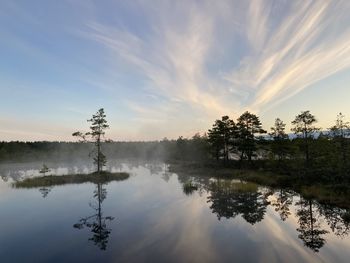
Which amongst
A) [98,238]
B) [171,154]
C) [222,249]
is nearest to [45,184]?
[98,238]

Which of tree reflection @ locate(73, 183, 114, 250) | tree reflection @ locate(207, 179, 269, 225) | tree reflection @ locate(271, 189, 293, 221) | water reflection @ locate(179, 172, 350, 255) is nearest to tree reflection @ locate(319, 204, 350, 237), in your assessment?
water reflection @ locate(179, 172, 350, 255)

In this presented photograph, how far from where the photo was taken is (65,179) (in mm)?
59969

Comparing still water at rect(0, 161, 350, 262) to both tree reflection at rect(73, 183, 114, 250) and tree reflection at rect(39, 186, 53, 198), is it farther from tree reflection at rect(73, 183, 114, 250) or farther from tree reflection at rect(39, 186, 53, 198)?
tree reflection at rect(39, 186, 53, 198)

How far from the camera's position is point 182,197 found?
42.9m

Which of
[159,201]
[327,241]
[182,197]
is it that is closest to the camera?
[327,241]

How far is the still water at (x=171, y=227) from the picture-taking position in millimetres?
20000

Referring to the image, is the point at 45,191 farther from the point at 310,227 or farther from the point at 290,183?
the point at 290,183

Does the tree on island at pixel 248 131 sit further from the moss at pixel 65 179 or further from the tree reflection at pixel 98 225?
the tree reflection at pixel 98 225

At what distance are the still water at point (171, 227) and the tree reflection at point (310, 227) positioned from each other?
0.24 ft

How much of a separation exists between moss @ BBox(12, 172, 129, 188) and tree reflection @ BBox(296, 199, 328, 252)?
40822 mm

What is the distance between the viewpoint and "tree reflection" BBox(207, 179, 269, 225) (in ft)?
107

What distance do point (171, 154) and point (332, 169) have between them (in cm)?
9051

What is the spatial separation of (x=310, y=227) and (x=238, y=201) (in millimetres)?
13489

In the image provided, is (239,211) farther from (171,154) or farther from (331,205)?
(171,154)
